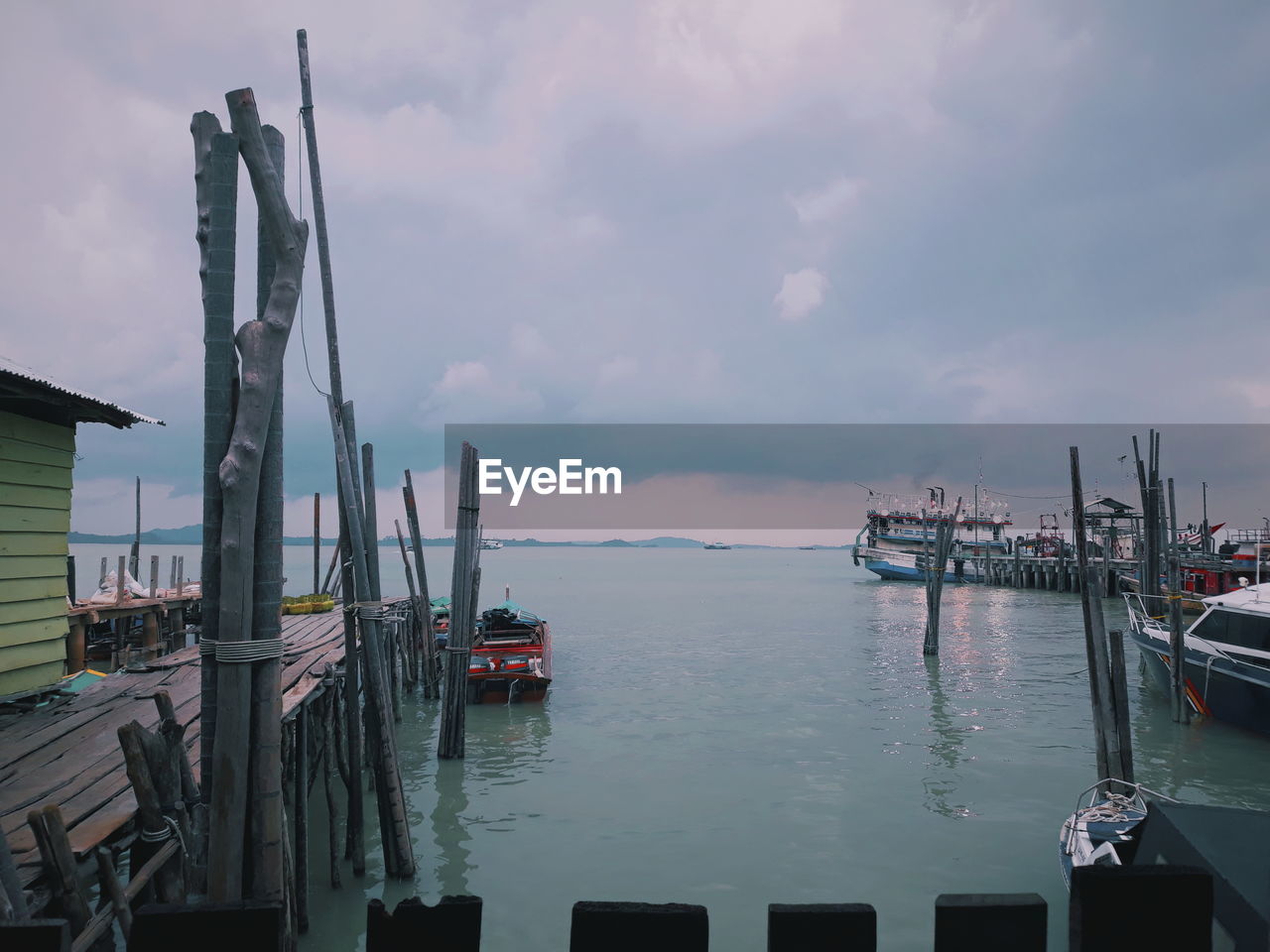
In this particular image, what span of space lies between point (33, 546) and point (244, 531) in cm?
738

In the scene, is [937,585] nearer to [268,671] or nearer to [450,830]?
[450,830]

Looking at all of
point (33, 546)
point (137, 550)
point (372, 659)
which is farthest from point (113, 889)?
point (137, 550)

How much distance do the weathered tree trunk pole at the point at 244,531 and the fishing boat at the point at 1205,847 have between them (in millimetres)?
3772

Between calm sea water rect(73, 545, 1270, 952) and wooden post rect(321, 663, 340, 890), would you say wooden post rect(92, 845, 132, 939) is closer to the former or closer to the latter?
calm sea water rect(73, 545, 1270, 952)

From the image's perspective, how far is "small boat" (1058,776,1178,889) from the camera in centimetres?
709

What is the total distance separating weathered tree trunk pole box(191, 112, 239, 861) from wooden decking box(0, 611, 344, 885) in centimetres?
199

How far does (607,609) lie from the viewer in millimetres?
53375

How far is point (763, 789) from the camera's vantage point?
481 inches

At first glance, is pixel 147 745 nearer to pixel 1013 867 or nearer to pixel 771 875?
pixel 771 875

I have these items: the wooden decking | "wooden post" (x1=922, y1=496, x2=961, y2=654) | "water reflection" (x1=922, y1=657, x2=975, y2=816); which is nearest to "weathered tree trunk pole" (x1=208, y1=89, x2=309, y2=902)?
the wooden decking

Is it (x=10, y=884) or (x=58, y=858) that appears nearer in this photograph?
(x=10, y=884)

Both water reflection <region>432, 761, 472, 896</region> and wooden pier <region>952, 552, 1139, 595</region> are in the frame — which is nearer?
water reflection <region>432, 761, 472, 896</region>

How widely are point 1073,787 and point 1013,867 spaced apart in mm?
3881

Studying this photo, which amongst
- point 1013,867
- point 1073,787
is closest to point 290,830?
point 1013,867
